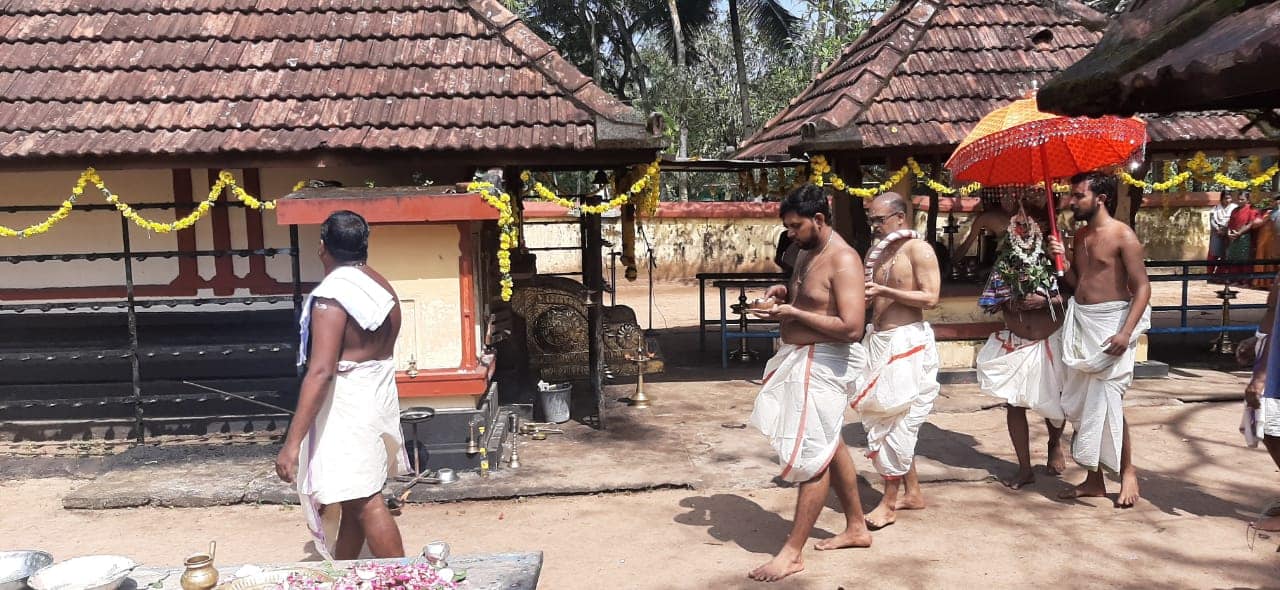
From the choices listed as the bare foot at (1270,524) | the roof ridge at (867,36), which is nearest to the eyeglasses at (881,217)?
the bare foot at (1270,524)

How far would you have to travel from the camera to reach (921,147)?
775 centimetres

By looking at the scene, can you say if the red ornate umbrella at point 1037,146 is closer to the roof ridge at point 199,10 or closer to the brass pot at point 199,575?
the roof ridge at point 199,10

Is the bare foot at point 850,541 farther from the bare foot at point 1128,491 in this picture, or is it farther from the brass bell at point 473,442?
the brass bell at point 473,442

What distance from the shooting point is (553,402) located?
23.3 feet

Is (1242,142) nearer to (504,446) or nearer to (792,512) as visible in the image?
(792,512)

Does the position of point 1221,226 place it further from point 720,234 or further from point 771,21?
point 771,21

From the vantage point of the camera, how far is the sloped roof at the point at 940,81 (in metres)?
7.70

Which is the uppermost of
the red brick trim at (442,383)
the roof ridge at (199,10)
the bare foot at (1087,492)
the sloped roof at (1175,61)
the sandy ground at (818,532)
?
the roof ridge at (199,10)

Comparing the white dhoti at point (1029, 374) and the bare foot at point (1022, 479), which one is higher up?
the white dhoti at point (1029, 374)

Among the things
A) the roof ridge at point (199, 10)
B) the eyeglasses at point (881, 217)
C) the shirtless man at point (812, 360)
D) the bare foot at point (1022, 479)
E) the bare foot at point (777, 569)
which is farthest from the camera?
the roof ridge at point (199, 10)

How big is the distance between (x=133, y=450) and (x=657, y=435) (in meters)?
3.85

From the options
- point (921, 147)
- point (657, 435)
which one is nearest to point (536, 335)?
point (657, 435)

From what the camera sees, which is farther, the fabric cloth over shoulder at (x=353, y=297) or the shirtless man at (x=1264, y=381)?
the shirtless man at (x=1264, y=381)

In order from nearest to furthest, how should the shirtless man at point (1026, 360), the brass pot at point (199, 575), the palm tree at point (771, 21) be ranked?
1. the brass pot at point (199, 575)
2. the shirtless man at point (1026, 360)
3. the palm tree at point (771, 21)
